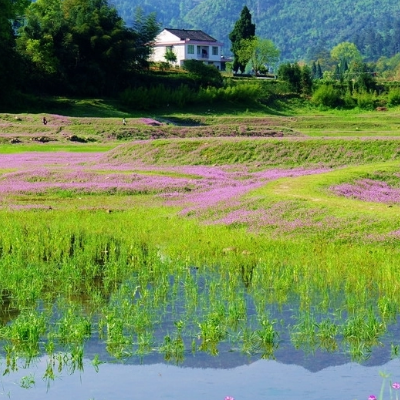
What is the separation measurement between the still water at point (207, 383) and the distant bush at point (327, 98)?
77177mm

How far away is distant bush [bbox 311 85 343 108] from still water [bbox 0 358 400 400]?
253ft

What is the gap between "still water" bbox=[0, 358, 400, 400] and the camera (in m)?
9.35

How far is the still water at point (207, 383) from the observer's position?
9.35 meters

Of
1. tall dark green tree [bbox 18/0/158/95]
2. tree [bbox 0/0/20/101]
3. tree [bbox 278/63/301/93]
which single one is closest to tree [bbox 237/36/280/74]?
tree [bbox 278/63/301/93]

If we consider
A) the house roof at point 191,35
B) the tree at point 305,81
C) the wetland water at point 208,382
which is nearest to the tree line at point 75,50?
the tree at point 305,81

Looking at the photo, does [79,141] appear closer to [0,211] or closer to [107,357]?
[0,211]

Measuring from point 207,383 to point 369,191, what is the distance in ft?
51.7

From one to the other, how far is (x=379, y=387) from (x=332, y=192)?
547 inches

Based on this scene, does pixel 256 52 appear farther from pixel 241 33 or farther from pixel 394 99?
pixel 394 99

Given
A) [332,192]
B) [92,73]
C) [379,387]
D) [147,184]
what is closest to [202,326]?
[379,387]

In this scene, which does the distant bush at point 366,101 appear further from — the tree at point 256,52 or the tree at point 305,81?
the tree at point 256,52

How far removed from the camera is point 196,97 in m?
81.3

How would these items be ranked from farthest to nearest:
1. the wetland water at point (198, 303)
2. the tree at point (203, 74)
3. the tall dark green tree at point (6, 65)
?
the tree at point (203, 74) < the tall dark green tree at point (6, 65) < the wetland water at point (198, 303)

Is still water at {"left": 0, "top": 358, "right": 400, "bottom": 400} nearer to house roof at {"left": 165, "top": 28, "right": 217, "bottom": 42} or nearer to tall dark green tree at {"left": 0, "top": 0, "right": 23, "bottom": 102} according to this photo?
tall dark green tree at {"left": 0, "top": 0, "right": 23, "bottom": 102}
